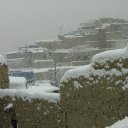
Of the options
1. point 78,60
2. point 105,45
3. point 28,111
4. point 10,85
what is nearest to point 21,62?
point 78,60

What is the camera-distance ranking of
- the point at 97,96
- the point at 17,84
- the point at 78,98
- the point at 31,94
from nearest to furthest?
the point at 97,96, the point at 78,98, the point at 31,94, the point at 17,84

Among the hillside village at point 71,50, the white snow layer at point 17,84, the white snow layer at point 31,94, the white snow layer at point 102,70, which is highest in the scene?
the white snow layer at point 102,70

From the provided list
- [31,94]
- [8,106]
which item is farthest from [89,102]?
[8,106]

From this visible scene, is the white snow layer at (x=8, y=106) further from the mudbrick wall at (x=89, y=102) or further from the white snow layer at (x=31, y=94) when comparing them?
the mudbrick wall at (x=89, y=102)

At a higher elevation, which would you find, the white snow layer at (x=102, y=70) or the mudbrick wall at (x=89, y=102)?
the white snow layer at (x=102, y=70)

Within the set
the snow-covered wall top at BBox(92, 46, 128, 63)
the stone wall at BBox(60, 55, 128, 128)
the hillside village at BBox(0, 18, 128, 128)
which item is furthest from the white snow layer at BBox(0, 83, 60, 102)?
the snow-covered wall top at BBox(92, 46, 128, 63)

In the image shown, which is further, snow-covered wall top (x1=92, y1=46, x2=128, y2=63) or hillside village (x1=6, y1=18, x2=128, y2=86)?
hillside village (x1=6, y1=18, x2=128, y2=86)

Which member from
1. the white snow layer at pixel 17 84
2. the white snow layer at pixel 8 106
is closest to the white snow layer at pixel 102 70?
the white snow layer at pixel 8 106

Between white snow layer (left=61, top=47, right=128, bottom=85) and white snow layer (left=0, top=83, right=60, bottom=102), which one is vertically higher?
white snow layer (left=61, top=47, right=128, bottom=85)

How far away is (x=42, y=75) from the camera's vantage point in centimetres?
4906

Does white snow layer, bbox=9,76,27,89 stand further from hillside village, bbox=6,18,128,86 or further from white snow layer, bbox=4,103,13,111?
hillside village, bbox=6,18,128,86

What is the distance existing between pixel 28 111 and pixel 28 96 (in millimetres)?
582

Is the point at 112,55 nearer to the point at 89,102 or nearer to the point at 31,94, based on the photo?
the point at 89,102

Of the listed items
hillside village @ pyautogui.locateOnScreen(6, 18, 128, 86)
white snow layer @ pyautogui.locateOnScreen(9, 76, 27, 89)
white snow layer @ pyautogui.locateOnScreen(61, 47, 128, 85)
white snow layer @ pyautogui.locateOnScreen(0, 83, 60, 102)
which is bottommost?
hillside village @ pyautogui.locateOnScreen(6, 18, 128, 86)
